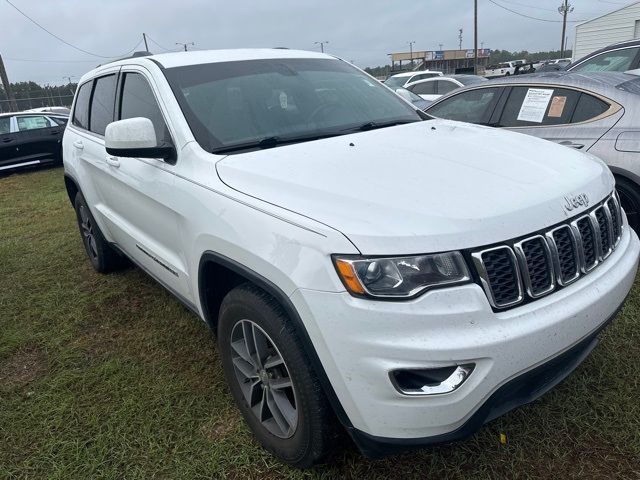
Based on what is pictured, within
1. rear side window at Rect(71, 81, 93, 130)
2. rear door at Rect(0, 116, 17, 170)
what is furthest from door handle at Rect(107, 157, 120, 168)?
rear door at Rect(0, 116, 17, 170)

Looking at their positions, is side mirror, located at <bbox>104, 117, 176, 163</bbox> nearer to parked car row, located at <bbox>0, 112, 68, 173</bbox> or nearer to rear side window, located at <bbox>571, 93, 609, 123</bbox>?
rear side window, located at <bbox>571, 93, 609, 123</bbox>

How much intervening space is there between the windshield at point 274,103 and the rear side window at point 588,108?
184 centimetres

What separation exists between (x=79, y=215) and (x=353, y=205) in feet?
12.8

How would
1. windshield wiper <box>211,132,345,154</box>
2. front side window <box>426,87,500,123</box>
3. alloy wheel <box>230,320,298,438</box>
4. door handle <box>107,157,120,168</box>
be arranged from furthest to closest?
front side window <box>426,87,500,123</box> < door handle <box>107,157,120,168</box> < windshield wiper <box>211,132,345,154</box> < alloy wheel <box>230,320,298,438</box>

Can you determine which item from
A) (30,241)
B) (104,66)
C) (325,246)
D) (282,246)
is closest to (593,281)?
(325,246)

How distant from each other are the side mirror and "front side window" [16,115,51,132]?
11190 mm

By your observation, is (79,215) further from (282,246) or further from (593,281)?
(593,281)

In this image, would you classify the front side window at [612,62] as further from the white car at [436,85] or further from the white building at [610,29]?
the white building at [610,29]

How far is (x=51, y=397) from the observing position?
2.94 meters

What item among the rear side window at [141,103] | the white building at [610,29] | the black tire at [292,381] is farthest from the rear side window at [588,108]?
the white building at [610,29]

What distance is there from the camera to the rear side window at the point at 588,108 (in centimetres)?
417

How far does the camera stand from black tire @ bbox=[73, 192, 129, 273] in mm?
4414

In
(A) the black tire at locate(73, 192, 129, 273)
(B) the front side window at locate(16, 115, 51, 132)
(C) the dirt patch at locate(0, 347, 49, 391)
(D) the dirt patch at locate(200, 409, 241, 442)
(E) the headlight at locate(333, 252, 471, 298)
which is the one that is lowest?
(C) the dirt patch at locate(0, 347, 49, 391)

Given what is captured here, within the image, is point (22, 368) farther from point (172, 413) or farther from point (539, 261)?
point (539, 261)
